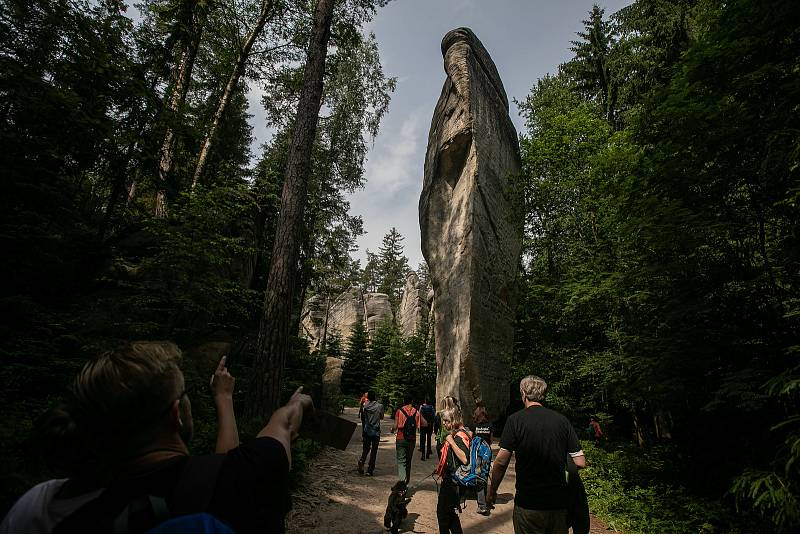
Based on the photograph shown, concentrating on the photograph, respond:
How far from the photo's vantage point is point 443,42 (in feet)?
60.6

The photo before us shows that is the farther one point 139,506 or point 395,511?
point 395,511

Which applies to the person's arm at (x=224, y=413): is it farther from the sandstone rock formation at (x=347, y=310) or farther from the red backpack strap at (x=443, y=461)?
the sandstone rock formation at (x=347, y=310)

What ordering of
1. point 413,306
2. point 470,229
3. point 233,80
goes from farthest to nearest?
point 413,306, point 470,229, point 233,80

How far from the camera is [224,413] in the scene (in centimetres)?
146

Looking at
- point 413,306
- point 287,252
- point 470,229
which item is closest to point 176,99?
point 287,252

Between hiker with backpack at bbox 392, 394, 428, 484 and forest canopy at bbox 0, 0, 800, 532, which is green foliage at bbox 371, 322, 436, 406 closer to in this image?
forest canopy at bbox 0, 0, 800, 532

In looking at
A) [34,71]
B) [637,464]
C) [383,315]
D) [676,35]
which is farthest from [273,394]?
[383,315]

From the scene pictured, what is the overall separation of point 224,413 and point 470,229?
1416 cm

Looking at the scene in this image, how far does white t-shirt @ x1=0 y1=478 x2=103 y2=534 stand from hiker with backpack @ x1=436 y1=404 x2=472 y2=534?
3717 mm

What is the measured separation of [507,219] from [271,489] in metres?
16.5

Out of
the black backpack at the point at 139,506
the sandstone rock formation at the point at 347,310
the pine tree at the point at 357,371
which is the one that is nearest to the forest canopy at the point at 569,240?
the black backpack at the point at 139,506

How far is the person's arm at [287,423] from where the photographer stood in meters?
1.29

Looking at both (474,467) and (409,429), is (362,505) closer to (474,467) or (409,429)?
(409,429)

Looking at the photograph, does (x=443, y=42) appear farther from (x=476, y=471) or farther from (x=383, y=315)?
(x=383, y=315)
